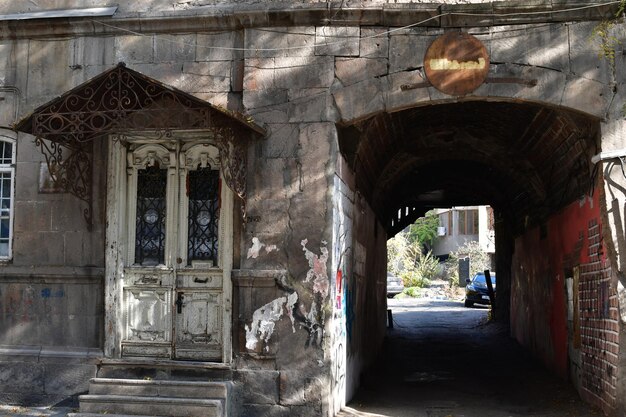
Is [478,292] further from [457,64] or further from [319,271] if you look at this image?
[319,271]

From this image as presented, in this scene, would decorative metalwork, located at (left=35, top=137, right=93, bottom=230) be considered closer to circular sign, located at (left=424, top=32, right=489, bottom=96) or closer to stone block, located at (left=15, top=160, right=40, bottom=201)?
stone block, located at (left=15, top=160, right=40, bottom=201)

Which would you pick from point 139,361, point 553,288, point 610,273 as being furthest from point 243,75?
point 553,288

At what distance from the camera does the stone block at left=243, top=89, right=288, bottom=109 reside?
27.5ft

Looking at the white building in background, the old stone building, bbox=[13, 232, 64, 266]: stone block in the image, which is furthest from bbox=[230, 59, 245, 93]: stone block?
the white building in background

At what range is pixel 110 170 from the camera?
868 centimetres

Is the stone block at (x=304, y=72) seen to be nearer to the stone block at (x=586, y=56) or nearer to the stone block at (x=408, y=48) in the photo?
the stone block at (x=408, y=48)

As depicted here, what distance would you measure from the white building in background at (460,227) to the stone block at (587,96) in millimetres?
37665

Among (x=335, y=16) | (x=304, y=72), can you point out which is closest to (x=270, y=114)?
(x=304, y=72)

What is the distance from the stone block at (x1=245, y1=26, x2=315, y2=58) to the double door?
134cm

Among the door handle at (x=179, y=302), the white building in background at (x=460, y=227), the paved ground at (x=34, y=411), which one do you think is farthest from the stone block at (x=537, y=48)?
the white building in background at (x=460, y=227)

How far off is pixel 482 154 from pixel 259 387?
23.0 ft

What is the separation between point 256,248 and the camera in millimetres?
8211

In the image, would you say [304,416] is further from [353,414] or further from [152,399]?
[152,399]

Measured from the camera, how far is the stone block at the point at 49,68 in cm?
902
